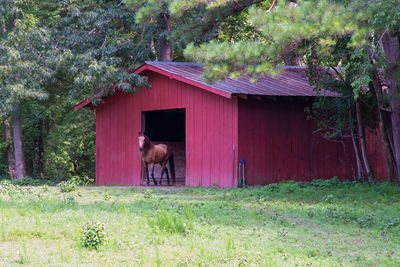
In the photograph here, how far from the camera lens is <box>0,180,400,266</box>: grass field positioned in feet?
19.6

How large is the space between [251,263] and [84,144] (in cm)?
2483

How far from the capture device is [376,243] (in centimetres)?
715

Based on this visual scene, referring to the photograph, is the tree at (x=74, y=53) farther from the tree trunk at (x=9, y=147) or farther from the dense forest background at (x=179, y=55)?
the tree trunk at (x=9, y=147)

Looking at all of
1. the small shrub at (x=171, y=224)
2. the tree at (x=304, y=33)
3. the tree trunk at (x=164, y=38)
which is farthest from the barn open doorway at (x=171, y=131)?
the small shrub at (x=171, y=224)

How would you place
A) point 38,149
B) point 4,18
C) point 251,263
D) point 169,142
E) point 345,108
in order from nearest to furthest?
point 251,263
point 345,108
point 169,142
point 4,18
point 38,149

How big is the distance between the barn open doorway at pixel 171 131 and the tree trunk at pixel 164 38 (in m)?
2.73

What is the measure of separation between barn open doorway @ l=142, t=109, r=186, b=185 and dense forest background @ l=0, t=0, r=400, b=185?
8.20 feet

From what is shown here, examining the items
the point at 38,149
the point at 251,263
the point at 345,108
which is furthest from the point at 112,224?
the point at 38,149

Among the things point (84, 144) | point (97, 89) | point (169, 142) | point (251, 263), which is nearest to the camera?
point (251, 263)

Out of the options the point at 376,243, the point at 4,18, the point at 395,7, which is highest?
the point at 4,18

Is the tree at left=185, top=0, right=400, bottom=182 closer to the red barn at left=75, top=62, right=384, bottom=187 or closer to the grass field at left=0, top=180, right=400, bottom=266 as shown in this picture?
the grass field at left=0, top=180, right=400, bottom=266

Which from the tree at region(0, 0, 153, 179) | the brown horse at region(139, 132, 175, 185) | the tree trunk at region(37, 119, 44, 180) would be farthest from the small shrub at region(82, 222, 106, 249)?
the tree trunk at region(37, 119, 44, 180)

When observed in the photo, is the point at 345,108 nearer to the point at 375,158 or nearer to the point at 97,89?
the point at 375,158

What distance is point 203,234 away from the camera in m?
7.22
